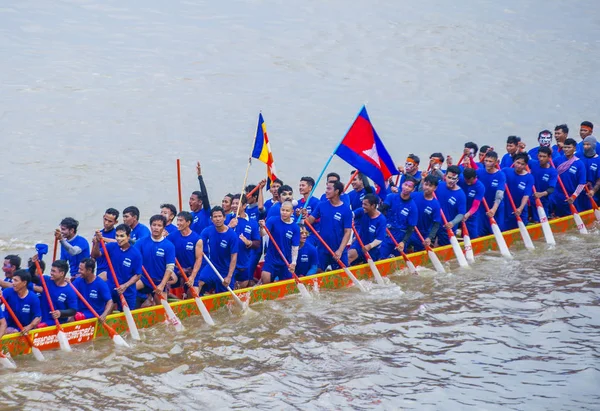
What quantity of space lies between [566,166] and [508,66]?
13.0 metres

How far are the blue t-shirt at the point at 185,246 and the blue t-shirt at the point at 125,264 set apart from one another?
0.78 m

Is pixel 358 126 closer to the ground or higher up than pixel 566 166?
higher up

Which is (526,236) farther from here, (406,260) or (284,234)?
(284,234)

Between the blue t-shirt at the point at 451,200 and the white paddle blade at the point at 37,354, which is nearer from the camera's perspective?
the white paddle blade at the point at 37,354

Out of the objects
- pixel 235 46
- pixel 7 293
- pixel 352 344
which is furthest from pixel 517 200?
pixel 235 46

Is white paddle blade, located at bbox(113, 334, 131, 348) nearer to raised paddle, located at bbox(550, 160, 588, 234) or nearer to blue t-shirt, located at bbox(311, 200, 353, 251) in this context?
blue t-shirt, located at bbox(311, 200, 353, 251)

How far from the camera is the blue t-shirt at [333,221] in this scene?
1193cm

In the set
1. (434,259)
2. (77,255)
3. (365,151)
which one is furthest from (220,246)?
(434,259)

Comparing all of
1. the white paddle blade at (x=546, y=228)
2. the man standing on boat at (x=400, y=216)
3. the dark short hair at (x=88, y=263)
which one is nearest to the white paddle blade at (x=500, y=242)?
the white paddle blade at (x=546, y=228)

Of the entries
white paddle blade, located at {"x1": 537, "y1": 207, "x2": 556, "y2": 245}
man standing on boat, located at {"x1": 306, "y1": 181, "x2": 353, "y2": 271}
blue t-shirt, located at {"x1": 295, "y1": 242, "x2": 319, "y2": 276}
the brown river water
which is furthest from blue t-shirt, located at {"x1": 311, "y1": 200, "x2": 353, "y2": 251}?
white paddle blade, located at {"x1": 537, "y1": 207, "x2": 556, "y2": 245}

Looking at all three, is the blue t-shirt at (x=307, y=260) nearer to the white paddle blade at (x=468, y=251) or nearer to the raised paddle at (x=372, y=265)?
the raised paddle at (x=372, y=265)

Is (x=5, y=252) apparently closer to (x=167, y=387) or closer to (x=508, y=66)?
(x=167, y=387)

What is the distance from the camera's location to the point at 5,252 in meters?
15.8

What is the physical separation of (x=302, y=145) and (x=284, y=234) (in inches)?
391
